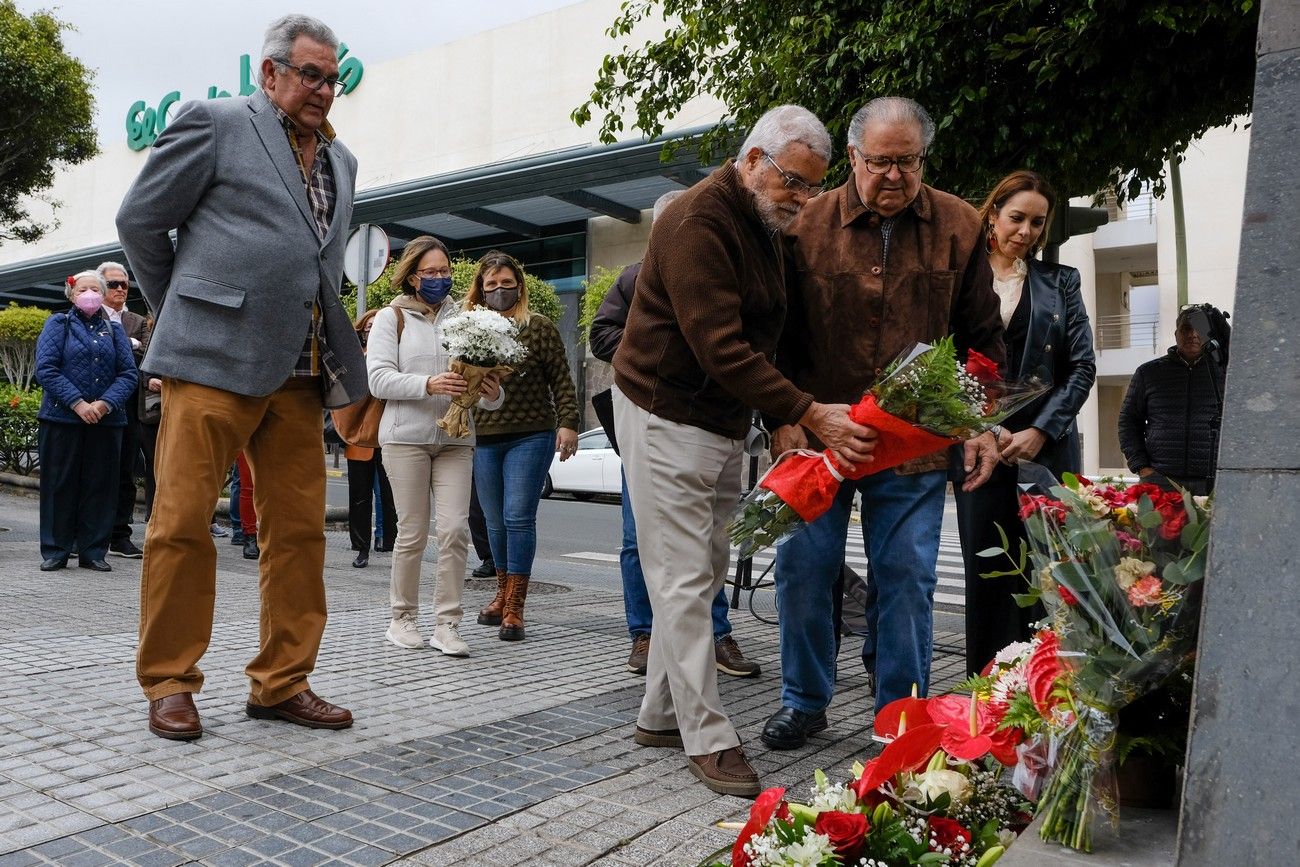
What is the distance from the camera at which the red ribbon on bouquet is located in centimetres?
330

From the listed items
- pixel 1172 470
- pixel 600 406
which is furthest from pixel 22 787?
pixel 1172 470

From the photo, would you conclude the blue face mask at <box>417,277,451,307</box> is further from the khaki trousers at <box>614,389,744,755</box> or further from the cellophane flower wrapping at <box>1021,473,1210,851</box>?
the cellophane flower wrapping at <box>1021,473,1210,851</box>

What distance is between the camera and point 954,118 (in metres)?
6.25

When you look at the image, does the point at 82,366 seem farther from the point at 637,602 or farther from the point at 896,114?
the point at 896,114

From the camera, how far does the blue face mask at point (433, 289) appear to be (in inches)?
226

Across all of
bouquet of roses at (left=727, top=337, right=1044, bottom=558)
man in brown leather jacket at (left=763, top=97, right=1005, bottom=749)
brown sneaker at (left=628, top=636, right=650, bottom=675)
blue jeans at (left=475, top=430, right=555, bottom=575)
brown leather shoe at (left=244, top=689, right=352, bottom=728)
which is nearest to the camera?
bouquet of roses at (left=727, top=337, right=1044, bottom=558)

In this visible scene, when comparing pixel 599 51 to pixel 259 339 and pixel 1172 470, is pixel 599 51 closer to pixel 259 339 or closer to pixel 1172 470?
pixel 1172 470

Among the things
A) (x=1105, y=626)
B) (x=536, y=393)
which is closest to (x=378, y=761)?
(x=1105, y=626)

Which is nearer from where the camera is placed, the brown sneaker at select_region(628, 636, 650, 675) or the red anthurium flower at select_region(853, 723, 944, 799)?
the red anthurium flower at select_region(853, 723, 944, 799)

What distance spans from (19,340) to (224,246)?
3355cm

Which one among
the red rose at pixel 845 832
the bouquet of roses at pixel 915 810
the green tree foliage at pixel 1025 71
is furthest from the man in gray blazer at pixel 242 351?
the green tree foliage at pixel 1025 71

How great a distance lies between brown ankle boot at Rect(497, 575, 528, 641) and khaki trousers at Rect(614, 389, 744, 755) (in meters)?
2.36

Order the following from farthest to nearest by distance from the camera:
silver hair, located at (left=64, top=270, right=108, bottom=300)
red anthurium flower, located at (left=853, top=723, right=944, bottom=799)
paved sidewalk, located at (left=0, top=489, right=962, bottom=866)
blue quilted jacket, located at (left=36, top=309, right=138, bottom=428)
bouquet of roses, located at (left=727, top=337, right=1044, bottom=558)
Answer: silver hair, located at (left=64, top=270, right=108, bottom=300) → blue quilted jacket, located at (left=36, top=309, right=138, bottom=428) → bouquet of roses, located at (left=727, top=337, right=1044, bottom=558) → paved sidewalk, located at (left=0, top=489, right=962, bottom=866) → red anthurium flower, located at (left=853, top=723, right=944, bottom=799)

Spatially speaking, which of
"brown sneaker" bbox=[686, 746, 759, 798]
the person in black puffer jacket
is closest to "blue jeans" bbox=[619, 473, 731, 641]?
"brown sneaker" bbox=[686, 746, 759, 798]
